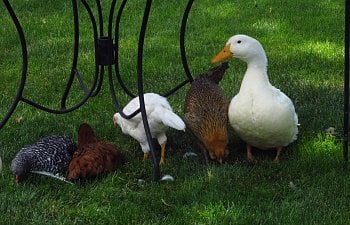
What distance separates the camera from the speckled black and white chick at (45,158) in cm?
304

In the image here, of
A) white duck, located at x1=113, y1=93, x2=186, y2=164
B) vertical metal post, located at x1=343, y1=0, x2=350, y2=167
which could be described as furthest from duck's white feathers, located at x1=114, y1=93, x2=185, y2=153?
vertical metal post, located at x1=343, y1=0, x2=350, y2=167

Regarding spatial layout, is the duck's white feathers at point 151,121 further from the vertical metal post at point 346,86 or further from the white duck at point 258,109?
the vertical metal post at point 346,86

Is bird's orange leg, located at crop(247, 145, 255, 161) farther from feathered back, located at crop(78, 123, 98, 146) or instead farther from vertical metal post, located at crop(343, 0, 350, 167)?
feathered back, located at crop(78, 123, 98, 146)

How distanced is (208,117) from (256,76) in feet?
1.04

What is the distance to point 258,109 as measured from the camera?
318cm

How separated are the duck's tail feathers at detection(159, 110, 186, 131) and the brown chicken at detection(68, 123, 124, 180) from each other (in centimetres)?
30

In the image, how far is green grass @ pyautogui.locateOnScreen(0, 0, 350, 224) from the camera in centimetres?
282

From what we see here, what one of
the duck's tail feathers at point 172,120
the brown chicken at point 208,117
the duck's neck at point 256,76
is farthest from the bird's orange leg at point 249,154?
the duck's tail feathers at point 172,120

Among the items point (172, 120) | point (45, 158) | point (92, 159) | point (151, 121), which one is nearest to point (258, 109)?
point (172, 120)

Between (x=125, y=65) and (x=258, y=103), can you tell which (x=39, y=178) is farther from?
(x=125, y=65)

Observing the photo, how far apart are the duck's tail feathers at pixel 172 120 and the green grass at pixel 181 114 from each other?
9.9 inches

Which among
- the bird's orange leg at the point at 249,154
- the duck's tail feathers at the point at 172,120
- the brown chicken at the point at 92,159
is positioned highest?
the duck's tail feathers at the point at 172,120

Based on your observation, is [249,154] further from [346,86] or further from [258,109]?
[346,86]

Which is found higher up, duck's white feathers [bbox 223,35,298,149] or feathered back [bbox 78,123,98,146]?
duck's white feathers [bbox 223,35,298,149]
